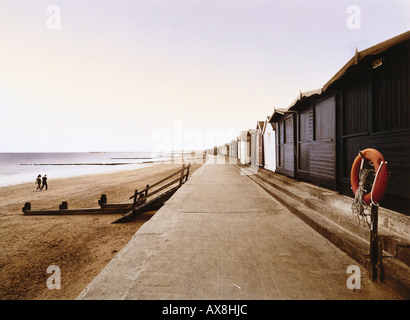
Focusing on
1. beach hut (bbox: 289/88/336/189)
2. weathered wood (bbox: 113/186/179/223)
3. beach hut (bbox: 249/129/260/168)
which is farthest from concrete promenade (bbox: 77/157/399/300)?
beach hut (bbox: 249/129/260/168)

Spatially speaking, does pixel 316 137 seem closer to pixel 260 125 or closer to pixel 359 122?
pixel 359 122

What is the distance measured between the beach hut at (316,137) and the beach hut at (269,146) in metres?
4.01

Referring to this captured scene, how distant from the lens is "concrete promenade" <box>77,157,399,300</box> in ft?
7.31

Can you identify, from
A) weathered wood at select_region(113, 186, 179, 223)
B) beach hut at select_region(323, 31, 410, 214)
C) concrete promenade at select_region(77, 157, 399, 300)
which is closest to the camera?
concrete promenade at select_region(77, 157, 399, 300)

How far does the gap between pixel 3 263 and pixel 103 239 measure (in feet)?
7.85

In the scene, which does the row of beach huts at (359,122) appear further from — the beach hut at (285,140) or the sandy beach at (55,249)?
the sandy beach at (55,249)

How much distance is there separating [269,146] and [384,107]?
1019 cm

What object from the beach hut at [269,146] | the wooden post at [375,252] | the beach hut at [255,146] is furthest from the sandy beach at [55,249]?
the beach hut at [255,146]

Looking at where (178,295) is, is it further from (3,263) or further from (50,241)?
(50,241)

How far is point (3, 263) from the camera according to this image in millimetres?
5164

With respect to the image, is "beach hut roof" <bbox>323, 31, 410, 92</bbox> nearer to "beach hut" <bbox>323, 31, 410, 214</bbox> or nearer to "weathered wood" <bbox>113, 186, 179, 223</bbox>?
"beach hut" <bbox>323, 31, 410, 214</bbox>

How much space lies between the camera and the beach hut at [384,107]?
363cm

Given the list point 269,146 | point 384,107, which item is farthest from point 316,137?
point 269,146
